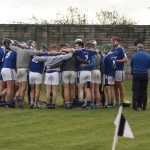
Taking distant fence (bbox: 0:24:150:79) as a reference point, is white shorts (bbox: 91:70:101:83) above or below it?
below

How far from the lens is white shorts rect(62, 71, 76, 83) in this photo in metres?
17.2

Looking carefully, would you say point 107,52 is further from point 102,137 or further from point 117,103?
point 102,137

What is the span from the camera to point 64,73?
56.4 ft

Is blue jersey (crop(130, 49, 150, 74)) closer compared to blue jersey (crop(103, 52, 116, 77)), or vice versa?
blue jersey (crop(130, 49, 150, 74))

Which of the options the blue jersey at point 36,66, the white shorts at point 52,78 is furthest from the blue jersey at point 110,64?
the blue jersey at point 36,66

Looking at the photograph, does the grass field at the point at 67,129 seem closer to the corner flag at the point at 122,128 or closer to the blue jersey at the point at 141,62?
the blue jersey at the point at 141,62

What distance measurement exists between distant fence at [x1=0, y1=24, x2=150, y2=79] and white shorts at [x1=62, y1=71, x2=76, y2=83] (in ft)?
42.7

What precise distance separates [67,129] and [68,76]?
4.04m

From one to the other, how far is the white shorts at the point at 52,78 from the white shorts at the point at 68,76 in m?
0.20

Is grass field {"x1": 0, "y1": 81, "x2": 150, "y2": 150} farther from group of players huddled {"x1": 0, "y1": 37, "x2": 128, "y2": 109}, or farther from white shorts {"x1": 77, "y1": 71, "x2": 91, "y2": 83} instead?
white shorts {"x1": 77, "y1": 71, "x2": 91, "y2": 83}

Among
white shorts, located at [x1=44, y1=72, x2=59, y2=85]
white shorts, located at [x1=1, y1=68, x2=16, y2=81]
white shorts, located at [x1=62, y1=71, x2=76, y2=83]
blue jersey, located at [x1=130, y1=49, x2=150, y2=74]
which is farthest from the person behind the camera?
white shorts, located at [x1=1, y1=68, x2=16, y2=81]

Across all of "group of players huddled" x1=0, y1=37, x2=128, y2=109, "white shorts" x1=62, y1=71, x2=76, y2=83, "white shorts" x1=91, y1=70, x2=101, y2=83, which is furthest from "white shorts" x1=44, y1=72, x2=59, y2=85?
"white shorts" x1=91, y1=70, x2=101, y2=83

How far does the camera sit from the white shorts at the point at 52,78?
1706 centimetres

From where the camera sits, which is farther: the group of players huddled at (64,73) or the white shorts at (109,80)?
the white shorts at (109,80)
